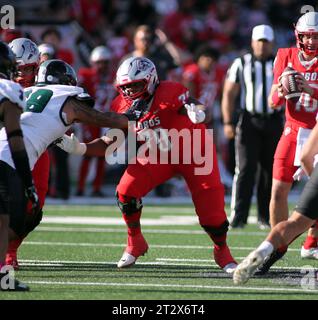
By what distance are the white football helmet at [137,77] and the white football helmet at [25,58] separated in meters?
0.64

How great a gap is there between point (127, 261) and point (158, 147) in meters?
0.81

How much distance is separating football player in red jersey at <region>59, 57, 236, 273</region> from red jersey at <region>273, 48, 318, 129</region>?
0.78 meters

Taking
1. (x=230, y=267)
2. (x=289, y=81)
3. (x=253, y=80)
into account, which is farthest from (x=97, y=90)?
(x=230, y=267)

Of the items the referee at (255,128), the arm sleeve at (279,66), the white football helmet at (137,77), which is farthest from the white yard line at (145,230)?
the white football helmet at (137,77)

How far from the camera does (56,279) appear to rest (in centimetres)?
629

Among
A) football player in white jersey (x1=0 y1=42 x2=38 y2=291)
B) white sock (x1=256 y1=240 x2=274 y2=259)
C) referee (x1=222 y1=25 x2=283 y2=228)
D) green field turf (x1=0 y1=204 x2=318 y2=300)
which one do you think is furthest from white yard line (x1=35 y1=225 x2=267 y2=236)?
white sock (x1=256 y1=240 x2=274 y2=259)

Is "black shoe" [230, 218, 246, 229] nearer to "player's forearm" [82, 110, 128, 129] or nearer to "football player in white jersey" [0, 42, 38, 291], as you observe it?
"player's forearm" [82, 110, 128, 129]

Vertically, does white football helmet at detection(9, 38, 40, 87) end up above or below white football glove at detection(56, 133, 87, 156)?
above

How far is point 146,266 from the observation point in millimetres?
6996

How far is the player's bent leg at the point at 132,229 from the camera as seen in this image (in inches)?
268

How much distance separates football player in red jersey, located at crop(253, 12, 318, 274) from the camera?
23.3ft

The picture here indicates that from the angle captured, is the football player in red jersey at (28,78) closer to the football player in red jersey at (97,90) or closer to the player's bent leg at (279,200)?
the player's bent leg at (279,200)
